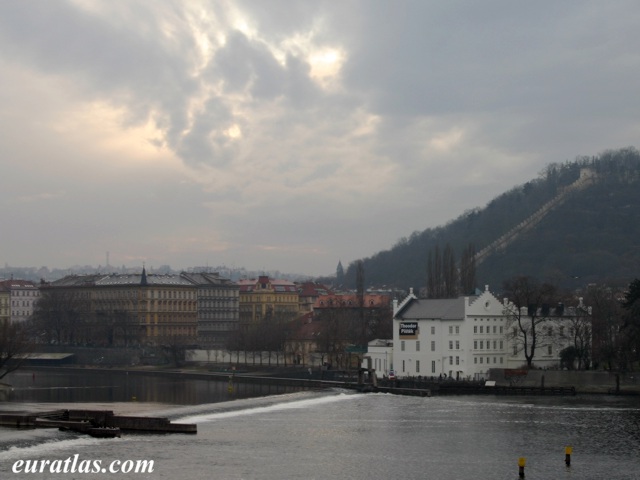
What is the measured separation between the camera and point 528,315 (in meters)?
115

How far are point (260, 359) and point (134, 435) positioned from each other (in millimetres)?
82855

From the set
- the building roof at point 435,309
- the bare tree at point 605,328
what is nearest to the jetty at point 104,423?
the building roof at point 435,309

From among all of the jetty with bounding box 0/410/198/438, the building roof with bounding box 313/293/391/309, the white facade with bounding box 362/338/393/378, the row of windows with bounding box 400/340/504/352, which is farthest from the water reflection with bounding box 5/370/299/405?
the building roof with bounding box 313/293/391/309

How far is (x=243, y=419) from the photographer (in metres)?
78.9

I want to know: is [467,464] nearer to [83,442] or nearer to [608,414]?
[83,442]

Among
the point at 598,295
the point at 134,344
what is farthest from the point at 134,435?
the point at 134,344

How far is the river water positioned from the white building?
14.5m

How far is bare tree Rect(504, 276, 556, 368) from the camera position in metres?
114

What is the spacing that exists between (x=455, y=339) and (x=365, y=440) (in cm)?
4694

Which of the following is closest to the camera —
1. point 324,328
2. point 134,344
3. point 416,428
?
point 416,428

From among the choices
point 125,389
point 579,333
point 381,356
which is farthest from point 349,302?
point 579,333

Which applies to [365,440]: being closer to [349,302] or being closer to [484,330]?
[484,330]

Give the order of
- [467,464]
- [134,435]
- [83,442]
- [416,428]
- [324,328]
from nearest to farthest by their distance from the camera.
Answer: [467,464] → [83,442] → [134,435] → [416,428] → [324,328]

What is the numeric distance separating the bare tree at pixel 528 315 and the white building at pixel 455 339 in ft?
3.48
